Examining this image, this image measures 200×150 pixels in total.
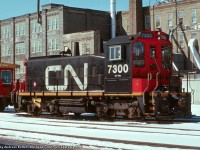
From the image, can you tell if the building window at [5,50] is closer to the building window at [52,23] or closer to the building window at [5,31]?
the building window at [5,31]

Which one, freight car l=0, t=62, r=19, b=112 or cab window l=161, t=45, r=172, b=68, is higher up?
cab window l=161, t=45, r=172, b=68

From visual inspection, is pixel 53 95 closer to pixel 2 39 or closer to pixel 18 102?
pixel 18 102

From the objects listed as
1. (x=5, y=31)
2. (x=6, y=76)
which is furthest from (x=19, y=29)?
(x=6, y=76)

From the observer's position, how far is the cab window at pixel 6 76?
1043 inches

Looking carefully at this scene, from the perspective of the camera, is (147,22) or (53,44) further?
(53,44)

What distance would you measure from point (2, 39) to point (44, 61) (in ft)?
150

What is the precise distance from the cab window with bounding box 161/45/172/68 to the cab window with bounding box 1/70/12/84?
12.3m

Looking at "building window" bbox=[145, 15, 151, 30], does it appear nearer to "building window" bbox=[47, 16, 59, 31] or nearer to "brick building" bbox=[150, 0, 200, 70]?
"brick building" bbox=[150, 0, 200, 70]

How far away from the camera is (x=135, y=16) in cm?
5309

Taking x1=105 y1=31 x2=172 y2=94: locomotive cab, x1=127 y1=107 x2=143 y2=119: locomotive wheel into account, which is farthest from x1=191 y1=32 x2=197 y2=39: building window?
x1=127 y1=107 x2=143 y2=119: locomotive wheel

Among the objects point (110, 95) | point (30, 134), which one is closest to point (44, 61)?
point (110, 95)

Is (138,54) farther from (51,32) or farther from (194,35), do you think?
(51,32)

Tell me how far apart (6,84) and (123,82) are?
11.7 metres

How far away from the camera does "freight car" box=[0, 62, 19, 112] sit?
25.7 meters
